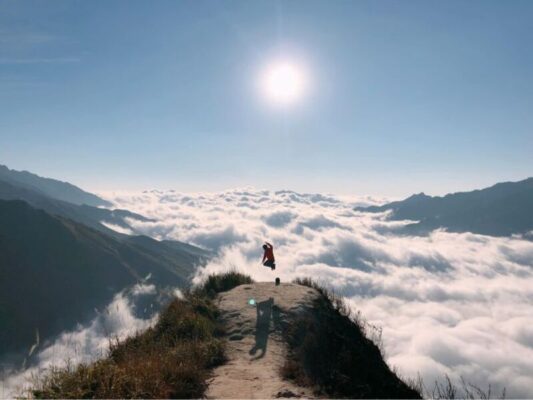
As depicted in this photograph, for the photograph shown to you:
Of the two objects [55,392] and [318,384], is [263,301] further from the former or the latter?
[55,392]

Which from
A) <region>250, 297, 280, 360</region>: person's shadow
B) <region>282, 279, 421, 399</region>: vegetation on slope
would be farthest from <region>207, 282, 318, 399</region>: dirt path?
<region>282, 279, 421, 399</region>: vegetation on slope

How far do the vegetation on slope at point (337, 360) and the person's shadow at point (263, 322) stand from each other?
2.58 feet

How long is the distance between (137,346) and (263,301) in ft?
21.2

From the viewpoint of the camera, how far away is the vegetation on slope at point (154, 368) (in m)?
6.92

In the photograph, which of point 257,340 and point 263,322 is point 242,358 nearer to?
point 257,340

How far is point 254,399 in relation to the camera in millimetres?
8086

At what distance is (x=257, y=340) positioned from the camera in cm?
1272

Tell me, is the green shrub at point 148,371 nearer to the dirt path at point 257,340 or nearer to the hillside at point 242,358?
the hillside at point 242,358

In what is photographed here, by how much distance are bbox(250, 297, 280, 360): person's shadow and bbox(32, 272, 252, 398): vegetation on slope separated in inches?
50.8

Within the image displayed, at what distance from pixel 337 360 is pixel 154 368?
557cm

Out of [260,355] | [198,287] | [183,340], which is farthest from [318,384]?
[198,287]

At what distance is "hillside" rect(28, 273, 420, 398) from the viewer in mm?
7297

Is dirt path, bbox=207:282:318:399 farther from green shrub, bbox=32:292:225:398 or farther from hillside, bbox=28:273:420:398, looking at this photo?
green shrub, bbox=32:292:225:398

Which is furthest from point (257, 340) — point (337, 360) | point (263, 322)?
point (337, 360)
